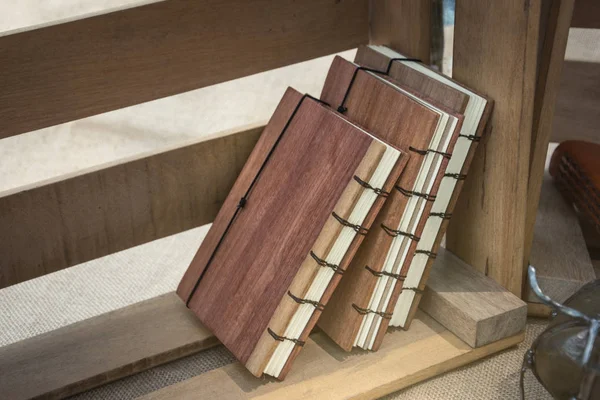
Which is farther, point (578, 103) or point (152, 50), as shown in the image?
point (578, 103)

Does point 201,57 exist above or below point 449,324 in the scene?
above

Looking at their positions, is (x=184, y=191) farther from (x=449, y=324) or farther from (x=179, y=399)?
(x=449, y=324)

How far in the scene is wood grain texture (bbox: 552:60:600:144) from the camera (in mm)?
1976

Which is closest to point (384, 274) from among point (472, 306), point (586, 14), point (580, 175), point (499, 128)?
point (472, 306)

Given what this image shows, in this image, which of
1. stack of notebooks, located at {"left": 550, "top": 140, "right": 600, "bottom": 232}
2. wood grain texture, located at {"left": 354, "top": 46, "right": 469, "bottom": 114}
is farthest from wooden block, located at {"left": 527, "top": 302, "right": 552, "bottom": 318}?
wood grain texture, located at {"left": 354, "top": 46, "right": 469, "bottom": 114}

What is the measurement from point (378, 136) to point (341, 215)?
0.47ft

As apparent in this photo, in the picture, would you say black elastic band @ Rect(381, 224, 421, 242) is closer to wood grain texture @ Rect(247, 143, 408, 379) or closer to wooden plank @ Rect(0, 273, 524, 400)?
wood grain texture @ Rect(247, 143, 408, 379)

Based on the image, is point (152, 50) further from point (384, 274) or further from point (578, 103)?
point (578, 103)

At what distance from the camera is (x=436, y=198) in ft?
4.63

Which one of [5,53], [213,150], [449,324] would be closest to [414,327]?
[449,324]

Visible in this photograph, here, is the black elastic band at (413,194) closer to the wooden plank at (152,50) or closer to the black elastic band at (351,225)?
the black elastic band at (351,225)

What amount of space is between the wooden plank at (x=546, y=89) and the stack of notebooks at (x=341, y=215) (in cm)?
10

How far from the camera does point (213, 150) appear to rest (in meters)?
1.57

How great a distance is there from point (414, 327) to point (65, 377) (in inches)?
22.5
